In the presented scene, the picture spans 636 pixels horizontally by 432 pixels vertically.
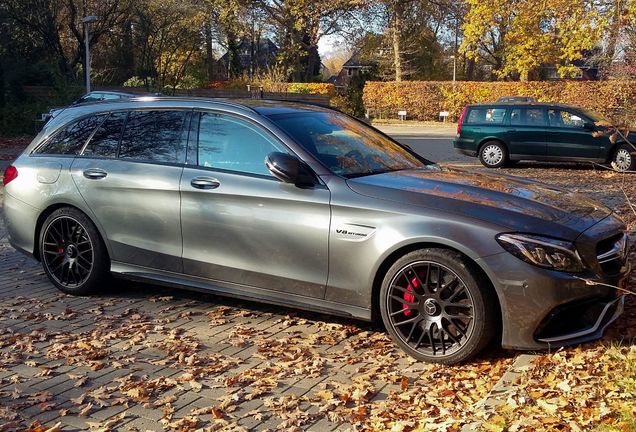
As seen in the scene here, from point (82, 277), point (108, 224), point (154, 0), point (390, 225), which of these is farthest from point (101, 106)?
point (154, 0)

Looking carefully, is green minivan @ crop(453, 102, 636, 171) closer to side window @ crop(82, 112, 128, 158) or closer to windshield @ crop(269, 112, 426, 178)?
windshield @ crop(269, 112, 426, 178)

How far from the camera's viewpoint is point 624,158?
1622 cm

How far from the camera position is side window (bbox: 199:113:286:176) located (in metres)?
5.12

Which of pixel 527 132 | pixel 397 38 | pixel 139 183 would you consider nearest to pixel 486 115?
pixel 527 132

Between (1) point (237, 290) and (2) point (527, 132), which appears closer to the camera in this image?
(1) point (237, 290)

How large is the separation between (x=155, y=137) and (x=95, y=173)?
2.08 ft

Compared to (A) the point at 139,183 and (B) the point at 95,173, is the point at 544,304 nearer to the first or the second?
(A) the point at 139,183

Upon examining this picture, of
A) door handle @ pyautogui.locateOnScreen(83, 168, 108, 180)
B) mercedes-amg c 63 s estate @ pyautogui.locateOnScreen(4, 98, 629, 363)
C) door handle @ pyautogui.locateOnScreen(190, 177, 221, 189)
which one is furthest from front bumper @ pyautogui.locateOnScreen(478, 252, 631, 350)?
door handle @ pyautogui.locateOnScreen(83, 168, 108, 180)

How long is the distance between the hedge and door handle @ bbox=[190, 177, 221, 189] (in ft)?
109

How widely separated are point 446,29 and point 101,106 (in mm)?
49964

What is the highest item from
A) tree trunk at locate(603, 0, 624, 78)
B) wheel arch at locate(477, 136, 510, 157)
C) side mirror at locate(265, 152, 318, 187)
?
tree trunk at locate(603, 0, 624, 78)

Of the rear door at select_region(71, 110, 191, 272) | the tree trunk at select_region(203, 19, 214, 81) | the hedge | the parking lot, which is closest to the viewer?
the parking lot

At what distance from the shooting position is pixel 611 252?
4.37 meters

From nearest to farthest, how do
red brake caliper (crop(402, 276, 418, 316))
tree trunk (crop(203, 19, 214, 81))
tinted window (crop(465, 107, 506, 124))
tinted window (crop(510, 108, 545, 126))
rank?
1. red brake caliper (crop(402, 276, 418, 316))
2. tinted window (crop(510, 108, 545, 126))
3. tinted window (crop(465, 107, 506, 124))
4. tree trunk (crop(203, 19, 214, 81))
